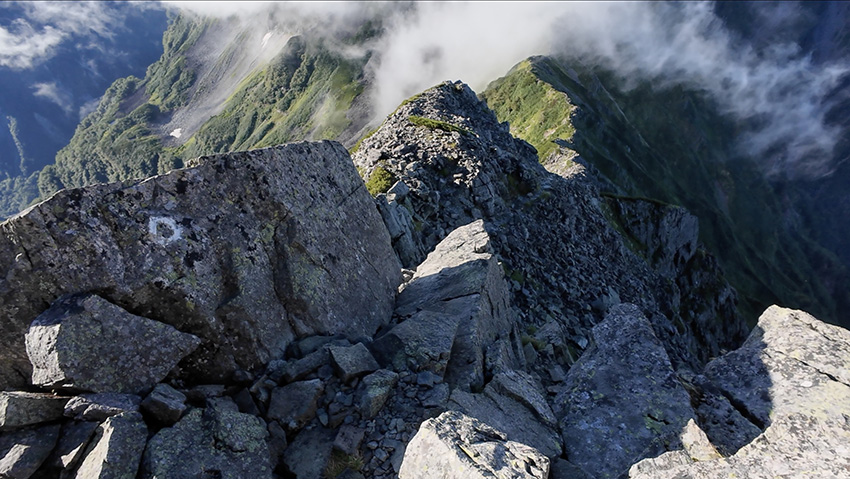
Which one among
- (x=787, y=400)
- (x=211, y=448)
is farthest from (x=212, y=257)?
(x=787, y=400)

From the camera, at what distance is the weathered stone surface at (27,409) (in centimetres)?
872

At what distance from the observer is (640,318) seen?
1669 cm

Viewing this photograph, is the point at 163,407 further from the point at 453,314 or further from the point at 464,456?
the point at 453,314

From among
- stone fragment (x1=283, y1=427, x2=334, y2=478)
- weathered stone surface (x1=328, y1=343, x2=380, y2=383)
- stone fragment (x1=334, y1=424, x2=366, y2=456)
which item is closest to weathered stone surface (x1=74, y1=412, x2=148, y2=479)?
stone fragment (x1=283, y1=427, x2=334, y2=478)

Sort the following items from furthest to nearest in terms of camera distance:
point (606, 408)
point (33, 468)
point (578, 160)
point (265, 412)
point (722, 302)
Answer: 1. point (578, 160)
2. point (722, 302)
3. point (606, 408)
4. point (265, 412)
5. point (33, 468)

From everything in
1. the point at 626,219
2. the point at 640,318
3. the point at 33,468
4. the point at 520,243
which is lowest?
the point at 626,219

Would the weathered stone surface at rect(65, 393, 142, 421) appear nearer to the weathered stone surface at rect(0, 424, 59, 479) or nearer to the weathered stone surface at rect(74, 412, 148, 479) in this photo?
the weathered stone surface at rect(74, 412, 148, 479)

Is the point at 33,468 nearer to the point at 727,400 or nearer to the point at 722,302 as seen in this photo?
the point at 727,400

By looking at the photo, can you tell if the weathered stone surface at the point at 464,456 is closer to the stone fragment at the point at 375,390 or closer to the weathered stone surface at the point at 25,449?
the stone fragment at the point at 375,390

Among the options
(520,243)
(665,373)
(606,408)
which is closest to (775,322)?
(665,373)

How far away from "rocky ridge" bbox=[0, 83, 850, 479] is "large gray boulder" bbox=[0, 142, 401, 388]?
0.04 metres

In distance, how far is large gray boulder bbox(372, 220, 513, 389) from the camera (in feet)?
43.0

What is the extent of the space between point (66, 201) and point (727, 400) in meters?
18.1

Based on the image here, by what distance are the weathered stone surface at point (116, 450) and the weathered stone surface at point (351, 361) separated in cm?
429
